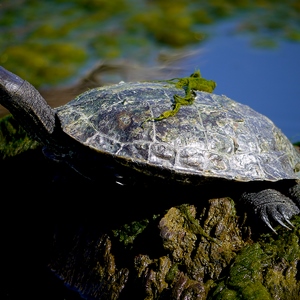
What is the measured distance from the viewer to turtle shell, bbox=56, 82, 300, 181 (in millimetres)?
3133

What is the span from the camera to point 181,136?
3.22 m

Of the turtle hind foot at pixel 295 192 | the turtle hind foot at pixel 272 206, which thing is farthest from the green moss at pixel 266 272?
the turtle hind foot at pixel 295 192

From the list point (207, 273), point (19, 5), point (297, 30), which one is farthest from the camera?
point (19, 5)

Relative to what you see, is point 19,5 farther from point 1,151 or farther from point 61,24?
point 1,151

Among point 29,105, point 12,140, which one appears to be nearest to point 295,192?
point 29,105

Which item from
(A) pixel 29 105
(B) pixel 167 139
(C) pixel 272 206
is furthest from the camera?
(A) pixel 29 105

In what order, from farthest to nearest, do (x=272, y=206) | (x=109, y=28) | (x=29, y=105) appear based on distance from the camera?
(x=109, y=28) < (x=29, y=105) < (x=272, y=206)

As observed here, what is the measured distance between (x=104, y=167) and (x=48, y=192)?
0.73 metres

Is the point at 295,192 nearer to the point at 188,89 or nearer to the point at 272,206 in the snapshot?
the point at 272,206

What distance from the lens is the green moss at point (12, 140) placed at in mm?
4230

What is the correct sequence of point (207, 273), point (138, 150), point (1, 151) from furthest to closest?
point (1, 151) < point (138, 150) < point (207, 273)

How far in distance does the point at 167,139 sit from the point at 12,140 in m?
1.79

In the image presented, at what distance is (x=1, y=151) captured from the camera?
170 inches

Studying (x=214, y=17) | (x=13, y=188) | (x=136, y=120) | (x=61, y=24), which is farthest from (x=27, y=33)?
(x=136, y=120)
